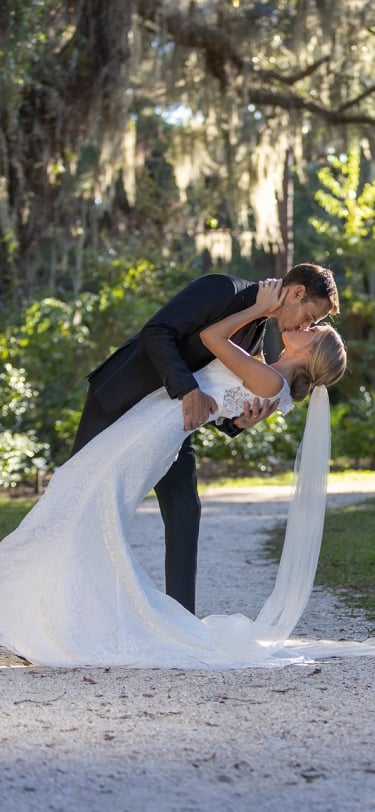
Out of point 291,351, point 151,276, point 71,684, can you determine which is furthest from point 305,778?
point 151,276

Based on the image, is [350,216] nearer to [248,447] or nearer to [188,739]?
[248,447]

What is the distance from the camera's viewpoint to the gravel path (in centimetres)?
313

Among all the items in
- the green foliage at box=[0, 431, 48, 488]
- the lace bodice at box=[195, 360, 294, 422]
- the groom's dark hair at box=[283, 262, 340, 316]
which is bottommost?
the green foliage at box=[0, 431, 48, 488]

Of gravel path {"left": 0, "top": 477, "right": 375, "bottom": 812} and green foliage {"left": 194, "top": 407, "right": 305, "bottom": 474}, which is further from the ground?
gravel path {"left": 0, "top": 477, "right": 375, "bottom": 812}

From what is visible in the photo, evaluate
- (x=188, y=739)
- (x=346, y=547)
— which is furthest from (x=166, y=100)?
(x=188, y=739)

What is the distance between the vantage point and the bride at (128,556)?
193 inches

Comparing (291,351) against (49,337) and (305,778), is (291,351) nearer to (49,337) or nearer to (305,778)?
(305,778)

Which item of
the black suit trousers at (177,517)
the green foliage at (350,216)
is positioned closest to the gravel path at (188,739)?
the black suit trousers at (177,517)

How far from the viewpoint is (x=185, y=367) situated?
5129 mm

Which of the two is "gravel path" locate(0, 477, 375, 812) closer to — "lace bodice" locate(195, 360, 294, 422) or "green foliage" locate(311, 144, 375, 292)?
"lace bodice" locate(195, 360, 294, 422)

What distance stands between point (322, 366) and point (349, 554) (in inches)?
151

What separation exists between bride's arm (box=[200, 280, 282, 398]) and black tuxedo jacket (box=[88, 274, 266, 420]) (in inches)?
2.8

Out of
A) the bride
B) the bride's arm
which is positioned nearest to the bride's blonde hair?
the bride

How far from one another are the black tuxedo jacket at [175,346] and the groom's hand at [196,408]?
0.14 feet
